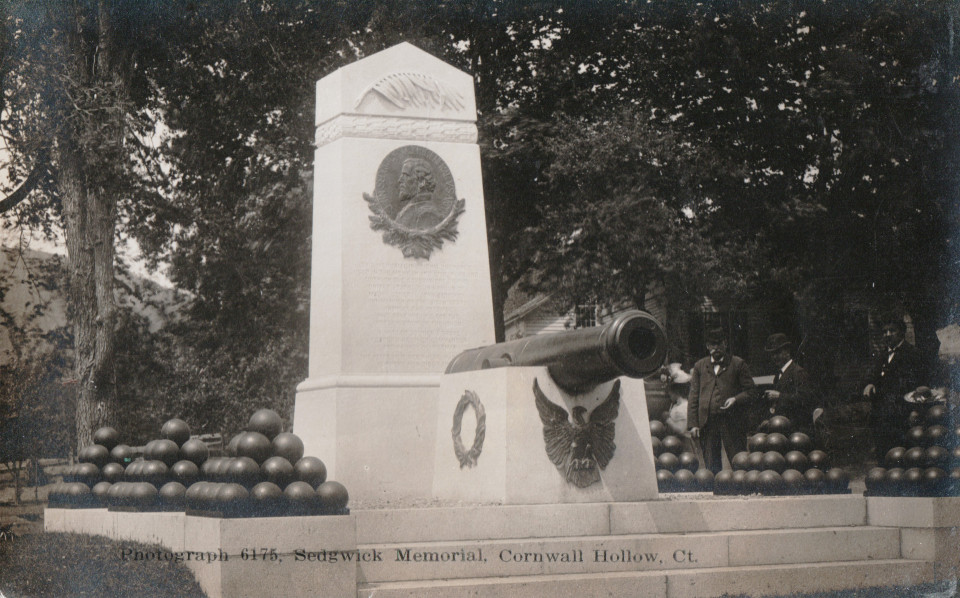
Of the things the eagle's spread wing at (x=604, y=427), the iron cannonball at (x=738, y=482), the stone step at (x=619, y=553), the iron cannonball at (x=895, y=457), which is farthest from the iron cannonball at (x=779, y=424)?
the eagle's spread wing at (x=604, y=427)

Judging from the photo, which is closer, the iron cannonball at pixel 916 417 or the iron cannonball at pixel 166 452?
the iron cannonball at pixel 916 417

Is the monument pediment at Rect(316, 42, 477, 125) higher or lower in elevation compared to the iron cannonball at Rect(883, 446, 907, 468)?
higher

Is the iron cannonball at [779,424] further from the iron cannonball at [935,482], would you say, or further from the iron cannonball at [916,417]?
the iron cannonball at [935,482]

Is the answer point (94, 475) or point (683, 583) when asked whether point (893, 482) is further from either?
point (94, 475)

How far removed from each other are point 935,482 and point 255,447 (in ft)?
17.4

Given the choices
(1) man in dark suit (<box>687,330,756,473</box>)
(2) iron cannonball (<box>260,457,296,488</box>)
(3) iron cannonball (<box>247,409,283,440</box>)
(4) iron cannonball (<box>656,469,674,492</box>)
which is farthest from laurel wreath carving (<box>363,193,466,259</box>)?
(2) iron cannonball (<box>260,457,296,488</box>)

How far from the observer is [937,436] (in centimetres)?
1073

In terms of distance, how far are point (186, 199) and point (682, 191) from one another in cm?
944

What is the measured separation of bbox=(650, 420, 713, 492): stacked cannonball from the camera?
42.0 feet

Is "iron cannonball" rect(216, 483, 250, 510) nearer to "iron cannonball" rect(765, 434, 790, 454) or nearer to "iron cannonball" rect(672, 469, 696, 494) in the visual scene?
"iron cannonball" rect(765, 434, 790, 454)

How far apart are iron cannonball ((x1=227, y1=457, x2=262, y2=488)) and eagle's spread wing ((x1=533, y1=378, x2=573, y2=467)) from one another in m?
2.38

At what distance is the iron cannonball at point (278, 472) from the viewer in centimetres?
876

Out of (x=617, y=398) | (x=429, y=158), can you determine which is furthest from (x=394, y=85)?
(x=617, y=398)

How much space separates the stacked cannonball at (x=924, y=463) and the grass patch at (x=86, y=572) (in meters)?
5.55
